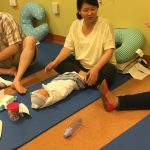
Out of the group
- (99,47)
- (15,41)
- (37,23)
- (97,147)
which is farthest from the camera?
(37,23)

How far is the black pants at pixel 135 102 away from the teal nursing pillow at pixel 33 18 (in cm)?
147

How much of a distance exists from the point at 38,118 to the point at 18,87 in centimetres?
38

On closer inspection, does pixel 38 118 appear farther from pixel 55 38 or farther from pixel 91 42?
pixel 55 38

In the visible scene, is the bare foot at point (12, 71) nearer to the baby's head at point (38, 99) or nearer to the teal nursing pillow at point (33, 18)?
the baby's head at point (38, 99)

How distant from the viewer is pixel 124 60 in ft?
6.66

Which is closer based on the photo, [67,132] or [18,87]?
[67,132]

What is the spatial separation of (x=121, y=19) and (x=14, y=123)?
1.20 m

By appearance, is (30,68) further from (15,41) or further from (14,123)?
(14,123)

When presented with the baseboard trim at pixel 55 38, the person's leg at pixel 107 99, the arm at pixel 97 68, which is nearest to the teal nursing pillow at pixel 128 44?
the arm at pixel 97 68

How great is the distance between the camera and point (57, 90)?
65.9 inches

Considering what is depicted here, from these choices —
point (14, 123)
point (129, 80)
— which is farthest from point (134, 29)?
point (14, 123)

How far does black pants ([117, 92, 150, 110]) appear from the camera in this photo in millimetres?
1535

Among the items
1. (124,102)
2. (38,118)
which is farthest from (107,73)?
(38,118)

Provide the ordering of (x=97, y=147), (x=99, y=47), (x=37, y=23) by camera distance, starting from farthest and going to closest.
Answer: (x=37, y=23), (x=99, y=47), (x=97, y=147)
